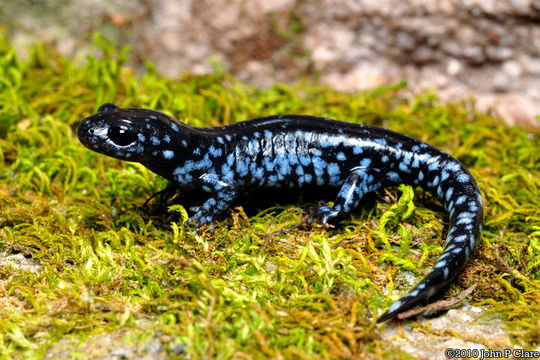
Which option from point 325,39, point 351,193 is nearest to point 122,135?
point 351,193

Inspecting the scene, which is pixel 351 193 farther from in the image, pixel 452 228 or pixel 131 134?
pixel 131 134

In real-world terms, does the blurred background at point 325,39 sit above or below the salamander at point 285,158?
above

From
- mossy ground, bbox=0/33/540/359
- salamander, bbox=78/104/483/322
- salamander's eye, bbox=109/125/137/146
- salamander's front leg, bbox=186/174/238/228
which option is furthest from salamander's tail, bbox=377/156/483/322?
salamander's eye, bbox=109/125/137/146

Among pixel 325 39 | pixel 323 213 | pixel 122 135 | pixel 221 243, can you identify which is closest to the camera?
pixel 122 135

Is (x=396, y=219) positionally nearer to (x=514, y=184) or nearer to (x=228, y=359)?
(x=514, y=184)

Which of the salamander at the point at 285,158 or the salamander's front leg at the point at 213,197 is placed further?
the salamander's front leg at the point at 213,197

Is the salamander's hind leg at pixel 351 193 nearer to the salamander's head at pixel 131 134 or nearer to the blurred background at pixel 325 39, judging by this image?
the salamander's head at pixel 131 134

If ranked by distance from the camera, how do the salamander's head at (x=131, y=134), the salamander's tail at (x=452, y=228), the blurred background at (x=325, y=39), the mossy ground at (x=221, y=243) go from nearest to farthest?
the mossy ground at (x=221, y=243) → the salamander's tail at (x=452, y=228) → the salamander's head at (x=131, y=134) → the blurred background at (x=325, y=39)

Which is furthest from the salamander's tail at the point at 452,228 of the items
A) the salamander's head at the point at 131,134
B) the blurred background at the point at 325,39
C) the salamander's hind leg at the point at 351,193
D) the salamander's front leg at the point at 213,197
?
the blurred background at the point at 325,39
